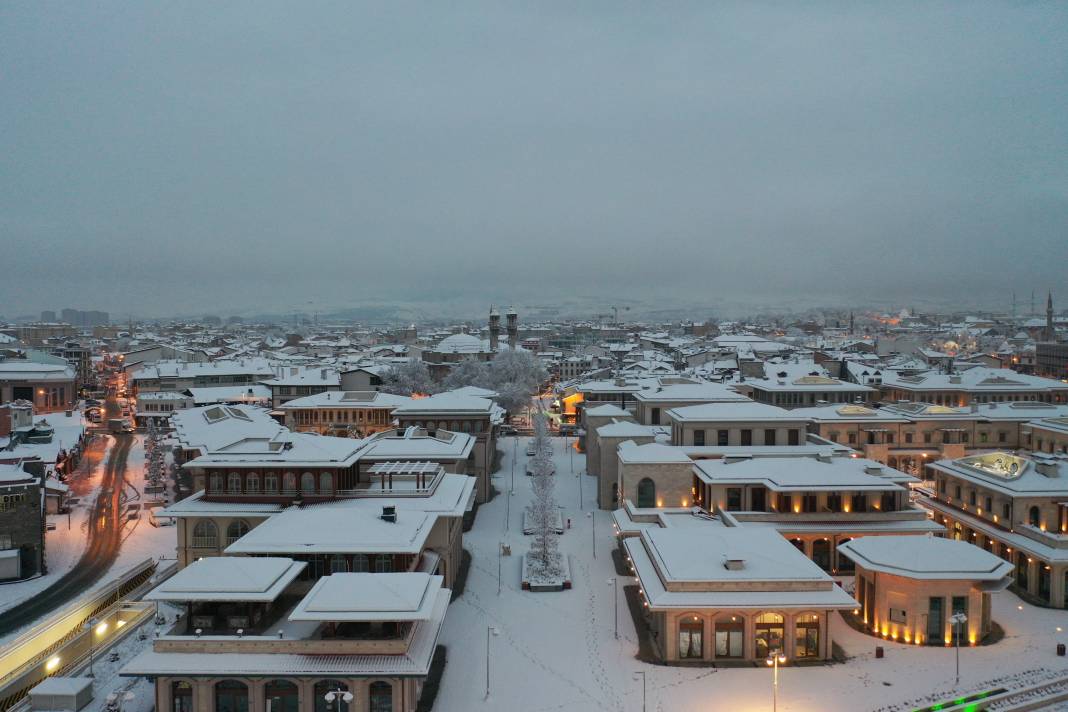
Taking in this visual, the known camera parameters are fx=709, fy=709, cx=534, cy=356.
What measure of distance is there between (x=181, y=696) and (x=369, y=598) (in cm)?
751

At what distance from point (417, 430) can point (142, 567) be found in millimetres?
19860

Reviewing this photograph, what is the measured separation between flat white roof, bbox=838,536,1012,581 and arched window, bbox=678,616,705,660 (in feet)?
28.5

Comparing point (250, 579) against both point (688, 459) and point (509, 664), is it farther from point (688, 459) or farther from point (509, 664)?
point (688, 459)

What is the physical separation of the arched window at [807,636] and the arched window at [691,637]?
155 inches

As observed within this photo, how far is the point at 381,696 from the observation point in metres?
24.9

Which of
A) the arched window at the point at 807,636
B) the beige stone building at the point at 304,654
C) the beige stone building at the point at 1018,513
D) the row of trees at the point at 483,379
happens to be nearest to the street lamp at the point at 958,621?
the arched window at the point at 807,636

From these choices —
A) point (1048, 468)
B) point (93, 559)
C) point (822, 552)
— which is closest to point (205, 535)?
point (93, 559)

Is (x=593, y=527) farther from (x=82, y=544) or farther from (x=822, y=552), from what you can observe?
(x=82, y=544)

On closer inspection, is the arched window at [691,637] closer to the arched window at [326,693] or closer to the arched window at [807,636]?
the arched window at [807,636]

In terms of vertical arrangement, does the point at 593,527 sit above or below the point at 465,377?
below

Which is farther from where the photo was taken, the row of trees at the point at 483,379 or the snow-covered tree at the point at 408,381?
the snow-covered tree at the point at 408,381

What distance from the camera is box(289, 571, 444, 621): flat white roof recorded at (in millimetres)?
24703

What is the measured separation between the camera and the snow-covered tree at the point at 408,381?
102875mm

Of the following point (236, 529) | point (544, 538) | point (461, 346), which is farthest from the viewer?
point (461, 346)
